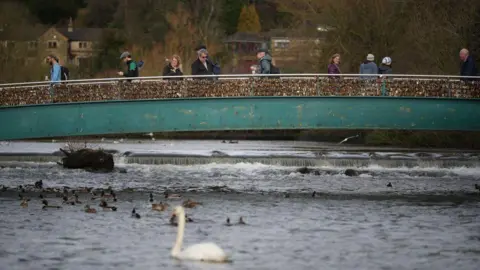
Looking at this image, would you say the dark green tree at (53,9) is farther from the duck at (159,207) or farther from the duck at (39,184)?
the duck at (159,207)

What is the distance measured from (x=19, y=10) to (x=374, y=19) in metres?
66.0

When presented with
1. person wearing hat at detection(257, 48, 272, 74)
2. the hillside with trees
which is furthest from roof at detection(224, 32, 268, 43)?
person wearing hat at detection(257, 48, 272, 74)

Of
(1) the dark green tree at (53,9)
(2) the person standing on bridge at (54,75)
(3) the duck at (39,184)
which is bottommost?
(3) the duck at (39,184)

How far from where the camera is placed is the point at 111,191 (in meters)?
41.6

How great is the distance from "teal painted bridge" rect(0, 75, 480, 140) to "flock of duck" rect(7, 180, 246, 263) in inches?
90.1

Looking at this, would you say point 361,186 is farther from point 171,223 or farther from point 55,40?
point 55,40

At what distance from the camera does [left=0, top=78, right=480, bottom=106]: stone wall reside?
46.4 metres

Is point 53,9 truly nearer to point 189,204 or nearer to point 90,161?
point 90,161

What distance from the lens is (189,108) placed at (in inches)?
1825

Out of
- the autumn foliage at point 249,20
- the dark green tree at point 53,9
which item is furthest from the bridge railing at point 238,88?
the autumn foliage at point 249,20

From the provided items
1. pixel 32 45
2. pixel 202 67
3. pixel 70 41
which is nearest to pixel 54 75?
pixel 202 67

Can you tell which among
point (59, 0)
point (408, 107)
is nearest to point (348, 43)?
point (408, 107)

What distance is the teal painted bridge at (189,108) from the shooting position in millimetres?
46219

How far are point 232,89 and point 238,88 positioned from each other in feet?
0.57
